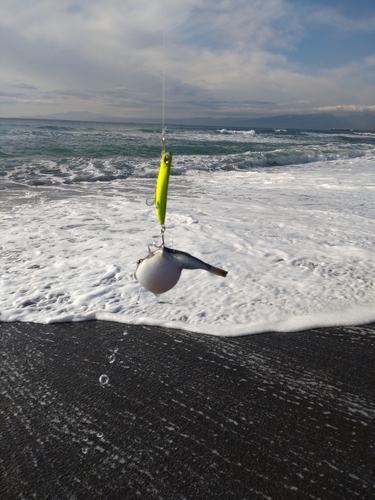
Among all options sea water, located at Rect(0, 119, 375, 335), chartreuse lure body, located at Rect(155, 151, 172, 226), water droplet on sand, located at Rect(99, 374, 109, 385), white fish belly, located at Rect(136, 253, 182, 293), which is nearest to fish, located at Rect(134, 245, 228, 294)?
white fish belly, located at Rect(136, 253, 182, 293)

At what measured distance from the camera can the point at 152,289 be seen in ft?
4.82

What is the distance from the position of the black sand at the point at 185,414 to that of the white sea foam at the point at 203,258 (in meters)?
0.29

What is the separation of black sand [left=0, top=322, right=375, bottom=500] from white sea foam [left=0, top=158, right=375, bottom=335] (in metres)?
0.29

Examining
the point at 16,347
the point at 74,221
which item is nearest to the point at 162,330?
the point at 16,347

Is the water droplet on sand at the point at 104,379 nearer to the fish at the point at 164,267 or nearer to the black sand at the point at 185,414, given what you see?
the black sand at the point at 185,414

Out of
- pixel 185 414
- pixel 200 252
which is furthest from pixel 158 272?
pixel 200 252

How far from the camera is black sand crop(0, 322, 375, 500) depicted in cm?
183

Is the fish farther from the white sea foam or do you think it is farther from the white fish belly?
the white sea foam

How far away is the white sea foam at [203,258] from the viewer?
3391 mm

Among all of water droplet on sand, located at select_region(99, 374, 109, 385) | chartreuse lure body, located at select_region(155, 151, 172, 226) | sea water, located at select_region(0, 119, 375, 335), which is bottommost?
water droplet on sand, located at select_region(99, 374, 109, 385)

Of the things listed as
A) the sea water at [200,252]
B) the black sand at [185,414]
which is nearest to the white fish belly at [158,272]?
the black sand at [185,414]

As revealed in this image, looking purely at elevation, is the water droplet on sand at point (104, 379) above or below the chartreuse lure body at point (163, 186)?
below

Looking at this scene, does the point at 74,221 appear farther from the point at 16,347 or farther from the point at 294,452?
the point at 294,452

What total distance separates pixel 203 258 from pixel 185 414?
2515mm
